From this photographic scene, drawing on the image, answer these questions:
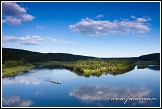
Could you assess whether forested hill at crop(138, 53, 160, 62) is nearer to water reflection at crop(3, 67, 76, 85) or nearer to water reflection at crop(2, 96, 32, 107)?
water reflection at crop(3, 67, 76, 85)

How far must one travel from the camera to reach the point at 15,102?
67.5 feet

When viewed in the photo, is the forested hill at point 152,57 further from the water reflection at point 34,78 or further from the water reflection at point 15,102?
the water reflection at point 15,102

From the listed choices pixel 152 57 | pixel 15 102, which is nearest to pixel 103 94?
pixel 15 102

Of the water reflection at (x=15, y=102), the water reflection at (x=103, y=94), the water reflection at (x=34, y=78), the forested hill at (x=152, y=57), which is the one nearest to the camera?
the water reflection at (x=15, y=102)

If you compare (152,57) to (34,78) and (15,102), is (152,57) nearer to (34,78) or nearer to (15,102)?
(34,78)

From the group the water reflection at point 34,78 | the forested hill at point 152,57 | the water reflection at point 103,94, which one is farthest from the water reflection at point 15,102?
the forested hill at point 152,57

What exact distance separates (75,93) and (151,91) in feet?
23.7

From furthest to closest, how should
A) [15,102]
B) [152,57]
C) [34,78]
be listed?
[152,57]
[34,78]
[15,102]

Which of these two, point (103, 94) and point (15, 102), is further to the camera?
point (103, 94)

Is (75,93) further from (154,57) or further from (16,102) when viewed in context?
(154,57)

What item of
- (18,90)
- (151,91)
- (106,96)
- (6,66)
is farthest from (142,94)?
(6,66)

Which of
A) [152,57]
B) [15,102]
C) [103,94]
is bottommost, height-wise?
[15,102]

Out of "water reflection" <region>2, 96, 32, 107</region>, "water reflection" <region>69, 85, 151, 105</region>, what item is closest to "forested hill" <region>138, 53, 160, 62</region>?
"water reflection" <region>69, 85, 151, 105</region>

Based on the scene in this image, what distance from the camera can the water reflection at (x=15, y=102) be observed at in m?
19.7
